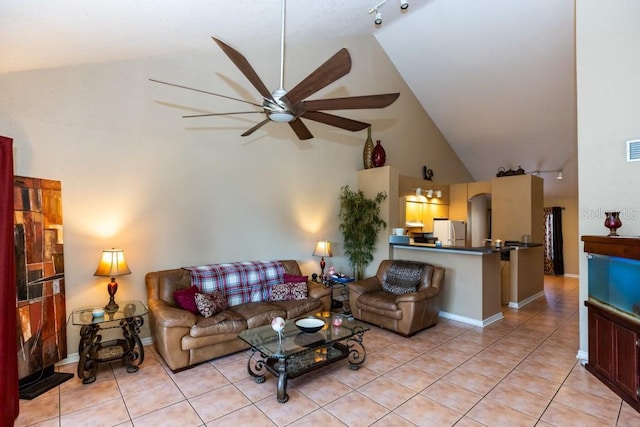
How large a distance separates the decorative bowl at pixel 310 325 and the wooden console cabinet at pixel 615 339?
254 centimetres

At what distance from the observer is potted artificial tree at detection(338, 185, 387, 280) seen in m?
5.42

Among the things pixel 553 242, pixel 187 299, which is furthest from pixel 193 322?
pixel 553 242

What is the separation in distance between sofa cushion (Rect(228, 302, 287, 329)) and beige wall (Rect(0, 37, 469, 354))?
90 cm

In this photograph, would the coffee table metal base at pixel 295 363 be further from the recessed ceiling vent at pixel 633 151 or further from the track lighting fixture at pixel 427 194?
the track lighting fixture at pixel 427 194

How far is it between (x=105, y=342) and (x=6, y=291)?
1.48m

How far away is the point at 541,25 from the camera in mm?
4781

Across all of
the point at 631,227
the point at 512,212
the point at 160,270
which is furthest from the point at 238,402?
the point at 512,212

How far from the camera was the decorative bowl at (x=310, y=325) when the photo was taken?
303 centimetres

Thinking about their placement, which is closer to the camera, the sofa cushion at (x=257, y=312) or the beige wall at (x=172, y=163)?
the beige wall at (x=172, y=163)

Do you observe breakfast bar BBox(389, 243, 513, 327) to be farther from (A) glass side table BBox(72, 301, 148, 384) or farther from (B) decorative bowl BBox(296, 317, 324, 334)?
(A) glass side table BBox(72, 301, 148, 384)

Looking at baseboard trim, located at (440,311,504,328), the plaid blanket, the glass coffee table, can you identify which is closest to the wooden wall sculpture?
the plaid blanket

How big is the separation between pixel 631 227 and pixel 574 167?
5.01 m

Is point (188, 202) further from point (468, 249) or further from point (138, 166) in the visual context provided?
point (468, 249)

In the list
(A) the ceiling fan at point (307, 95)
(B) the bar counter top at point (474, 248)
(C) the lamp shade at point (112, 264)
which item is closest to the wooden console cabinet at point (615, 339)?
(B) the bar counter top at point (474, 248)
